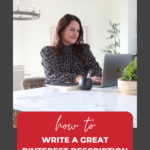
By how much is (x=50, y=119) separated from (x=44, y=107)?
0.12 metres

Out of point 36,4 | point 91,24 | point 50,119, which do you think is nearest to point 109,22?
point 91,24

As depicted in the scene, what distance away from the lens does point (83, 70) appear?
77.2 inches

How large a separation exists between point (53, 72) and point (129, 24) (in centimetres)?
294

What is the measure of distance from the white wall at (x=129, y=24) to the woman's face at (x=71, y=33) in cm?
254

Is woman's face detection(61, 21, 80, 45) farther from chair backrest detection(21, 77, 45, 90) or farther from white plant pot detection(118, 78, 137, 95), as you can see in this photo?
white plant pot detection(118, 78, 137, 95)

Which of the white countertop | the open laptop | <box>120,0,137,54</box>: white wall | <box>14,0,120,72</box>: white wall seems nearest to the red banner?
the white countertop

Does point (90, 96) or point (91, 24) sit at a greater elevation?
point (91, 24)

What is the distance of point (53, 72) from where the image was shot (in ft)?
5.80

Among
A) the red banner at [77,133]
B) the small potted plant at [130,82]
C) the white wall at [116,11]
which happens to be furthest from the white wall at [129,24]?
the red banner at [77,133]

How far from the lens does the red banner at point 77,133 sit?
77 cm

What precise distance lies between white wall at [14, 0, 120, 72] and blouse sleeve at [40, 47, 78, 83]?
435 centimetres

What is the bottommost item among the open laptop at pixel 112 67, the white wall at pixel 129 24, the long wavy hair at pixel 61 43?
the open laptop at pixel 112 67

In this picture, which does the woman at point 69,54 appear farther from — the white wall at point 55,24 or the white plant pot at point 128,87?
the white wall at point 55,24

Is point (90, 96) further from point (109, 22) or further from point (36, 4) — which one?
point (36, 4)
